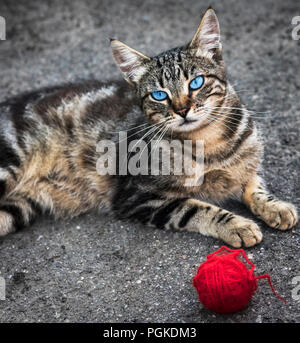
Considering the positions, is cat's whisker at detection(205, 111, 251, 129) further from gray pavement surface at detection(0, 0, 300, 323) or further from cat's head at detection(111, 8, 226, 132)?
gray pavement surface at detection(0, 0, 300, 323)

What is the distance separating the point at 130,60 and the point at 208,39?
1.66 feet

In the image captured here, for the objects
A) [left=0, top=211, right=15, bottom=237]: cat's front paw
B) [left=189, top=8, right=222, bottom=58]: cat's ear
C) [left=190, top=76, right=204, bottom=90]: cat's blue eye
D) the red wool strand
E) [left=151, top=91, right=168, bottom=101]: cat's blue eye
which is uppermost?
[left=189, top=8, right=222, bottom=58]: cat's ear

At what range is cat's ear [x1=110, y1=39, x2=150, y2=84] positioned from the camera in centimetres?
282

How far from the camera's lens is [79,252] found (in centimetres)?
284

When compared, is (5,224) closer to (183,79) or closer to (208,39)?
(183,79)

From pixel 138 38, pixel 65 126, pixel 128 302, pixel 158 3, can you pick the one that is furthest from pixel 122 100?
pixel 158 3

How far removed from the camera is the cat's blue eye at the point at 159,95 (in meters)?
2.68

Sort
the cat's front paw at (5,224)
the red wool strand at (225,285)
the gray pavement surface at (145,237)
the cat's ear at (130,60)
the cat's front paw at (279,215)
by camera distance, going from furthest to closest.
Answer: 1. the cat's front paw at (5,224)
2. the cat's ear at (130,60)
3. the cat's front paw at (279,215)
4. the gray pavement surface at (145,237)
5. the red wool strand at (225,285)

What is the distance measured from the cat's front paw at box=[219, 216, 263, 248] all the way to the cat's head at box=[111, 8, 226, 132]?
2.03 feet

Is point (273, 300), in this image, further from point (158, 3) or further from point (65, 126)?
point (158, 3)

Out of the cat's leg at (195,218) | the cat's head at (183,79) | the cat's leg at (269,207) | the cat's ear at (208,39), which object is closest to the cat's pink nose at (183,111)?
the cat's head at (183,79)

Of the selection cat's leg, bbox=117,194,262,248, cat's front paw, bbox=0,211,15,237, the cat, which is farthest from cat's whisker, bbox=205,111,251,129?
cat's front paw, bbox=0,211,15,237

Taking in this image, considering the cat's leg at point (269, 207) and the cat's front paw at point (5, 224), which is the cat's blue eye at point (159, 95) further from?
the cat's front paw at point (5, 224)

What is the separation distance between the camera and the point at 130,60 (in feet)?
9.37
